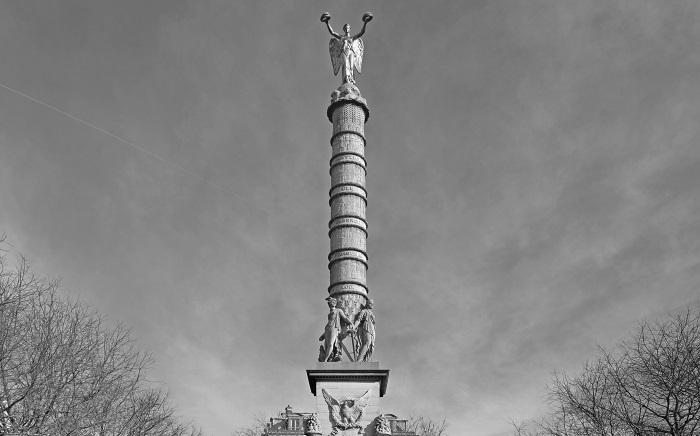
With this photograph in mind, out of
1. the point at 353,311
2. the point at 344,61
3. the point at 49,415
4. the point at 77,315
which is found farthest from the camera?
the point at 344,61

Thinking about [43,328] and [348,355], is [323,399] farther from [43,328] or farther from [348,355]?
[43,328]

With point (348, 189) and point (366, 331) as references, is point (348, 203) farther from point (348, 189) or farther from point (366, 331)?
point (366, 331)

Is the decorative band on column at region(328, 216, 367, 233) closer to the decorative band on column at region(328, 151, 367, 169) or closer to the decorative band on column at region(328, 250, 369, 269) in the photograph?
the decorative band on column at region(328, 250, 369, 269)

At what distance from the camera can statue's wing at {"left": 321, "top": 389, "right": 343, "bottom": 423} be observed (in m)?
16.5

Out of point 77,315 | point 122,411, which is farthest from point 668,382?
point 77,315

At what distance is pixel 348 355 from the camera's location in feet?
59.2

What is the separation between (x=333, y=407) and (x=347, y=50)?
12.9 metres

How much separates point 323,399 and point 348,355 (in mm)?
1601

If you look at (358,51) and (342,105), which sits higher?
(358,51)

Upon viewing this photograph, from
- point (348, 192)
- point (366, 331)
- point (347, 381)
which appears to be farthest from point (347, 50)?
point (347, 381)

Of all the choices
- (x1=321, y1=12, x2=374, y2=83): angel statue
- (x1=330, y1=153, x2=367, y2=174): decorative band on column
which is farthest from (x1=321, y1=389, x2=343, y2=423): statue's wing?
(x1=321, y1=12, x2=374, y2=83): angel statue

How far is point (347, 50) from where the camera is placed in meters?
24.4

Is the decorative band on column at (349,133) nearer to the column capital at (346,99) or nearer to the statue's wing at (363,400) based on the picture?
the column capital at (346,99)

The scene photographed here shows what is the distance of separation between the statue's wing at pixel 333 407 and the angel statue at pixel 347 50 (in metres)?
11.5
